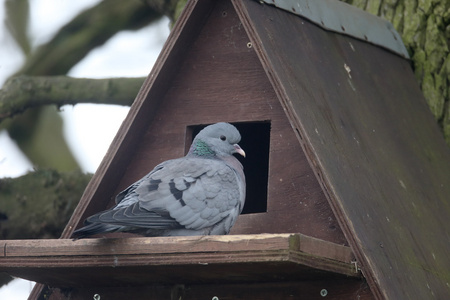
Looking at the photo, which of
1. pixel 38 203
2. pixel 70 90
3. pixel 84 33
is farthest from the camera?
pixel 84 33

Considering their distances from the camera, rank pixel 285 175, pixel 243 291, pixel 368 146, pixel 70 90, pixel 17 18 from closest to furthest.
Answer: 1. pixel 243 291
2. pixel 285 175
3. pixel 368 146
4. pixel 70 90
5. pixel 17 18

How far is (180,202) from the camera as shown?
527 cm

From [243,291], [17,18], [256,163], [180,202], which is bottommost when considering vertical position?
[17,18]

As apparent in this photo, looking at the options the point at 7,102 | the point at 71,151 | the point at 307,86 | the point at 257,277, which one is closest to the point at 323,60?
the point at 307,86

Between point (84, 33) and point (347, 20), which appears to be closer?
point (347, 20)

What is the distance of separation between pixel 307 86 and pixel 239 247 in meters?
1.35

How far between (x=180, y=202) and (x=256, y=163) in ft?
6.57

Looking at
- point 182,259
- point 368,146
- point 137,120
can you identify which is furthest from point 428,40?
point 182,259

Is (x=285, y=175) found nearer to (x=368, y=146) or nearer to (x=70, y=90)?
(x=368, y=146)

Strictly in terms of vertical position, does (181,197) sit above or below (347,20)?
above

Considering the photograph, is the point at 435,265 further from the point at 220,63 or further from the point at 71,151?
the point at 71,151

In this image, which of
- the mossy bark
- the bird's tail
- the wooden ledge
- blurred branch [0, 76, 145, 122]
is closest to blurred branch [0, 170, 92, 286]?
blurred branch [0, 76, 145, 122]

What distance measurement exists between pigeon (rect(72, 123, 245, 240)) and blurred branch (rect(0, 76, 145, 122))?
186 cm

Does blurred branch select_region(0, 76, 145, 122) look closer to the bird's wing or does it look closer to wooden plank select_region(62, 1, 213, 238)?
wooden plank select_region(62, 1, 213, 238)
